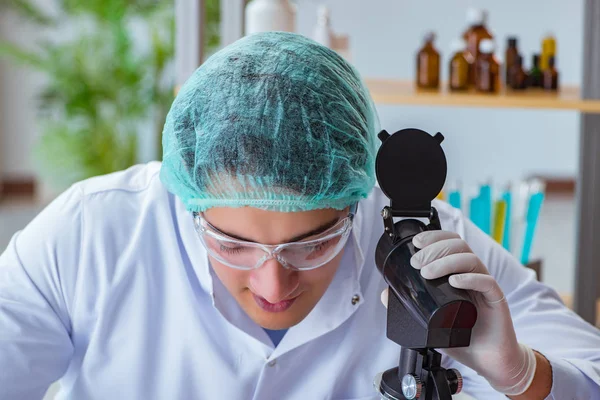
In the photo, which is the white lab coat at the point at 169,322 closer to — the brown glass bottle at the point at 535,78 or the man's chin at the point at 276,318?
the man's chin at the point at 276,318

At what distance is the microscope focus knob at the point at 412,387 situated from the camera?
857 mm

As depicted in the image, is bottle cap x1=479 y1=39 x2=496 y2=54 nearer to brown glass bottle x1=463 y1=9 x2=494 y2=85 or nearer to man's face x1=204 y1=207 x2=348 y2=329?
brown glass bottle x1=463 y1=9 x2=494 y2=85

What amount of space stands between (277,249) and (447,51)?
4829 mm

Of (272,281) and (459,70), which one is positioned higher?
(459,70)

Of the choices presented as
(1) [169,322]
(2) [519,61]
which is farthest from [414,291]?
(2) [519,61]

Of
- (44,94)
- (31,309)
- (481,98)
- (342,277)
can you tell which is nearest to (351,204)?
(342,277)

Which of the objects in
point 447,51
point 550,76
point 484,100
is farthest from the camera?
point 447,51

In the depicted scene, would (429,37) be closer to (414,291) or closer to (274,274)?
(274,274)

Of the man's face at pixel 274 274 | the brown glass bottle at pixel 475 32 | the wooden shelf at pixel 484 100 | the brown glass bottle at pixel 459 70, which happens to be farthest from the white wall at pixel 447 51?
the man's face at pixel 274 274

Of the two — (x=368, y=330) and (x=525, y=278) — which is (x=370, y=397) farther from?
(x=525, y=278)

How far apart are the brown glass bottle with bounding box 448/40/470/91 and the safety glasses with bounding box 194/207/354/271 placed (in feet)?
3.70

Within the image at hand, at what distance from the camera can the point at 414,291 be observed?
0.86 metres

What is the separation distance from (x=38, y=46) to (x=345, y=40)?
4.06 metres

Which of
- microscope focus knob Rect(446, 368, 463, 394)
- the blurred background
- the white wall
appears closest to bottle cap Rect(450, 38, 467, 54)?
microscope focus knob Rect(446, 368, 463, 394)
